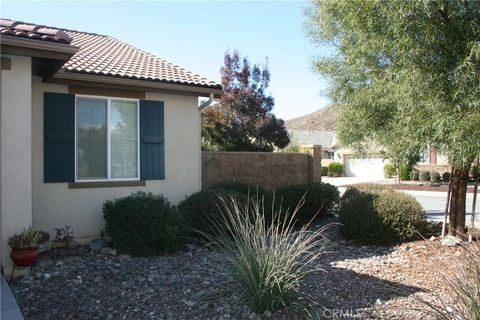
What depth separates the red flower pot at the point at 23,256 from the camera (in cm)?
560

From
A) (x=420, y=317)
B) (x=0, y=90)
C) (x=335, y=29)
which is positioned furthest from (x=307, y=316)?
(x=335, y=29)

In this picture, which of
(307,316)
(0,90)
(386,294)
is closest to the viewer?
(307,316)

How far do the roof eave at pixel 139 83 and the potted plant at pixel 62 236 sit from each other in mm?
2735

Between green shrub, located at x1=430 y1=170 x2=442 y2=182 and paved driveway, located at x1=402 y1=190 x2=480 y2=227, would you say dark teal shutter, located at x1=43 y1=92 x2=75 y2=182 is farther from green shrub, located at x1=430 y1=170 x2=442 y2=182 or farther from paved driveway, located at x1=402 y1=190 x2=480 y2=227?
green shrub, located at x1=430 y1=170 x2=442 y2=182

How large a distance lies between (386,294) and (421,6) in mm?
4051

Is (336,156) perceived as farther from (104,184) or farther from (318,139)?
(104,184)

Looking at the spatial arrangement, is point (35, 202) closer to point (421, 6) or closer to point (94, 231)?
point (94, 231)

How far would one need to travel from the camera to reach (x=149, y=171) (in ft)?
28.3

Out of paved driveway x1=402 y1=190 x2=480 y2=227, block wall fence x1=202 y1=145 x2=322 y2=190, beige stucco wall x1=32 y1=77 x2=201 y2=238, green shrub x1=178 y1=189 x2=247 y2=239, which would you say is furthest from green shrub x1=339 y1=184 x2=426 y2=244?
paved driveway x1=402 y1=190 x2=480 y2=227

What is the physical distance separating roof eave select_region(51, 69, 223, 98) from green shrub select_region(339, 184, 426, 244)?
4026 mm

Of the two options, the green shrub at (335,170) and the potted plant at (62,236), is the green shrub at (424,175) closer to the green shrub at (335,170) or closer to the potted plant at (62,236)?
the green shrub at (335,170)

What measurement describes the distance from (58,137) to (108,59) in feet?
8.62

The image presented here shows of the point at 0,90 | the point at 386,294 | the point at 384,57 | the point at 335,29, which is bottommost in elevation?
the point at 386,294

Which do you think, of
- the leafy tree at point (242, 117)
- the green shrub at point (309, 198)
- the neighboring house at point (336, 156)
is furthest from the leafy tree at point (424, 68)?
the neighboring house at point (336, 156)
